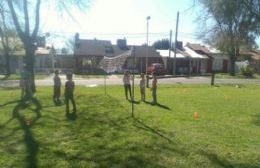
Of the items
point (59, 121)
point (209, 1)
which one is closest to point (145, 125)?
point (59, 121)

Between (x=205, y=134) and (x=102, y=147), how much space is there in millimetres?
3209

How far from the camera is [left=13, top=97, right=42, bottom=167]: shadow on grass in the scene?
824cm

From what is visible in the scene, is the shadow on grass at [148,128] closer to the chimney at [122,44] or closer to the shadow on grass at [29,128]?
the shadow on grass at [29,128]

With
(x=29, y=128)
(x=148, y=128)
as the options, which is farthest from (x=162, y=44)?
(x=29, y=128)

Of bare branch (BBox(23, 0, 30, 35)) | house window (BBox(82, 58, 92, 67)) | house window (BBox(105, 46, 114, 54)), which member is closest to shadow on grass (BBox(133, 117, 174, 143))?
bare branch (BBox(23, 0, 30, 35))

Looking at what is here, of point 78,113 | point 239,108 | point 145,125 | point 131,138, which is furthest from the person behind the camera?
Result: point 239,108


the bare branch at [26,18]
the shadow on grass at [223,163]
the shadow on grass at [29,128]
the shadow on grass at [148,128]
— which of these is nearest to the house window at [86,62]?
the bare branch at [26,18]

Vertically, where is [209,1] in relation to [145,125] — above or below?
above

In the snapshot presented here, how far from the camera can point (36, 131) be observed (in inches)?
429

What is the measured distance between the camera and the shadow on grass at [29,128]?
324 inches

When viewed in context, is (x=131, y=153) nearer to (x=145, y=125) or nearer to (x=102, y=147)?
(x=102, y=147)

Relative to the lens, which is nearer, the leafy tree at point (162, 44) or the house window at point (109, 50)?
the house window at point (109, 50)

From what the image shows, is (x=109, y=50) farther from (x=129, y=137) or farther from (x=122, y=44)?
(x=129, y=137)

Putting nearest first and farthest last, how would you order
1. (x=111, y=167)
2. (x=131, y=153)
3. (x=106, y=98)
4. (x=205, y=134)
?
(x=111, y=167) → (x=131, y=153) → (x=205, y=134) → (x=106, y=98)
